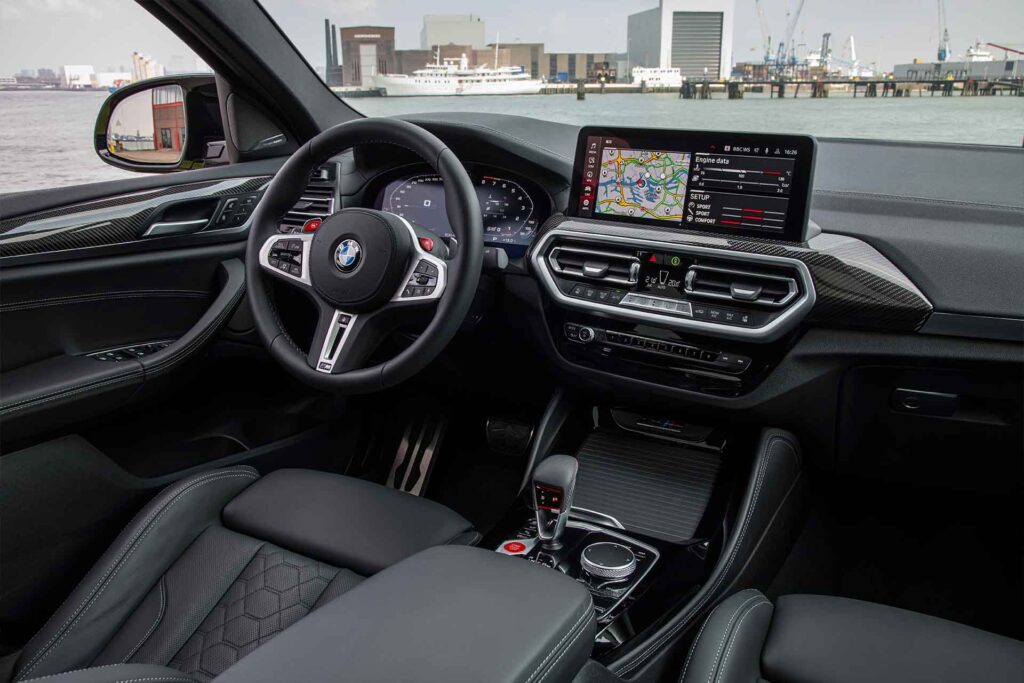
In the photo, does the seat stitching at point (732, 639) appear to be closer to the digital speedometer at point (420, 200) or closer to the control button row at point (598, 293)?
the control button row at point (598, 293)

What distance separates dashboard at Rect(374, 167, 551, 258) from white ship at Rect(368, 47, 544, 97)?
45cm

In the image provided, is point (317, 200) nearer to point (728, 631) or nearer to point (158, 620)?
point (158, 620)

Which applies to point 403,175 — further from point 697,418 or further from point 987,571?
point 987,571

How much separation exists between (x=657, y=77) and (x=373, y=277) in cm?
118

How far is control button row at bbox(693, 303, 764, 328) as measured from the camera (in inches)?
73.2

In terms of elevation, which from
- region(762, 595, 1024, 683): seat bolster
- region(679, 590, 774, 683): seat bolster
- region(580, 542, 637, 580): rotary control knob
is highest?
region(762, 595, 1024, 683): seat bolster

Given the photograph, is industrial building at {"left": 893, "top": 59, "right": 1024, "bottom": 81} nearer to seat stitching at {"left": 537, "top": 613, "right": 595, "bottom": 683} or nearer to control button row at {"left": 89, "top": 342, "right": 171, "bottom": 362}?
seat stitching at {"left": 537, "top": 613, "right": 595, "bottom": 683}

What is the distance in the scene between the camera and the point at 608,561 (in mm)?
1799

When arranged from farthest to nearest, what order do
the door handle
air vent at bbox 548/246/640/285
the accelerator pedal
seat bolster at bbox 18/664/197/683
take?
1. the accelerator pedal
2. the door handle
3. air vent at bbox 548/246/640/285
4. seat bolster at bbox 18/664/197/683

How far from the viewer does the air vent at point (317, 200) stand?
234cm

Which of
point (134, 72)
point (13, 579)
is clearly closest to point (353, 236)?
point (13, 579)

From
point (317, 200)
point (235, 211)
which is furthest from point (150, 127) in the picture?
point (317, 200)

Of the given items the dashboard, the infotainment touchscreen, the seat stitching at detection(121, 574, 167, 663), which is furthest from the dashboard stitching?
the seat stitching at detection(121, 574, 167, 663)

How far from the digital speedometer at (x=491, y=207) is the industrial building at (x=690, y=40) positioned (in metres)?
0.60
